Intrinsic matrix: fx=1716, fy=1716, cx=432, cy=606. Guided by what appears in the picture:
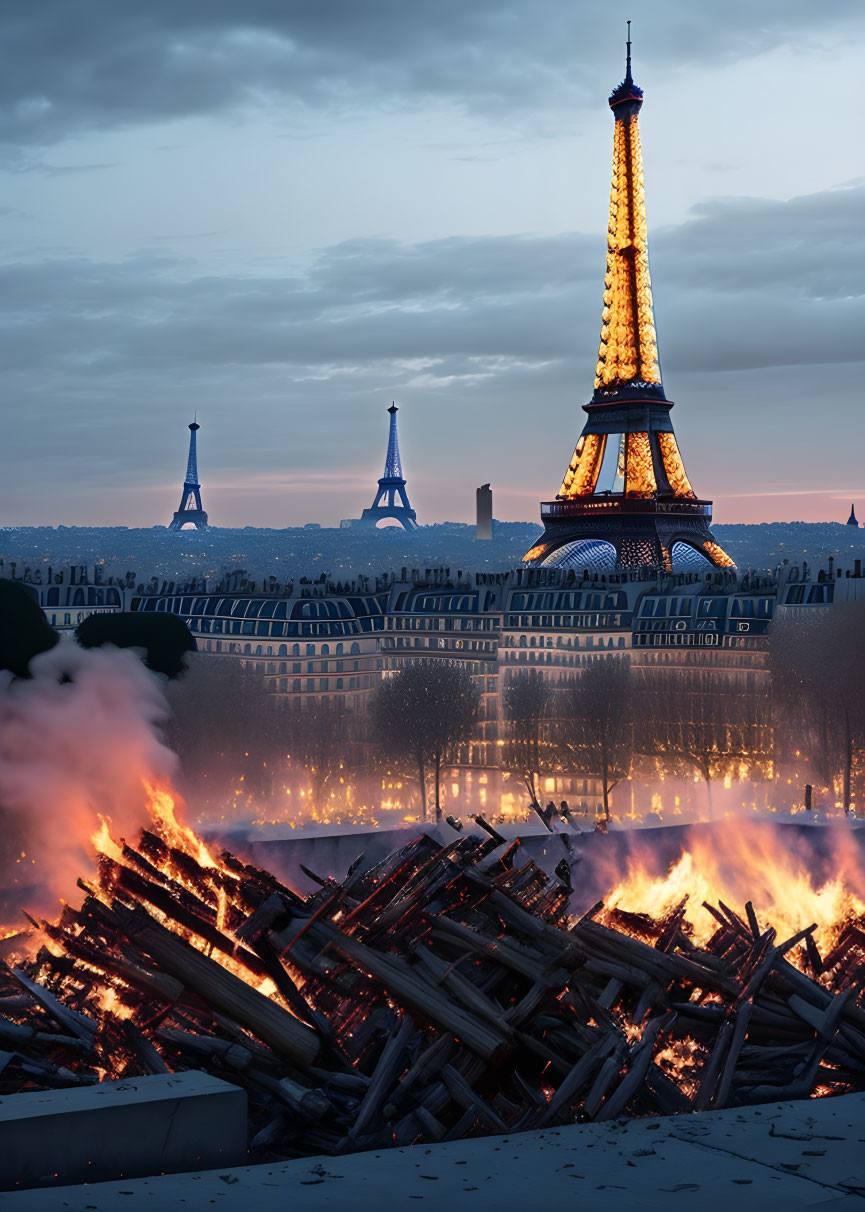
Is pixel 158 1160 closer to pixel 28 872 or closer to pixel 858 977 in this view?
pixel 858 977

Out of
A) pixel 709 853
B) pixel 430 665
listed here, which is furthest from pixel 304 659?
pixel 709 853

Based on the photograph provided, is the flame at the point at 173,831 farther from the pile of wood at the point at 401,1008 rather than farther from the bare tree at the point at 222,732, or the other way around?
the bare tree at the point at 222,732

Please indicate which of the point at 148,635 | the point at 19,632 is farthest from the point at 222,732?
the point at 19,632

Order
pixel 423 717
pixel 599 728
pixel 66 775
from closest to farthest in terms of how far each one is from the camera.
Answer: pixel 66 775 < pixel 599 728 < pixel 423 717

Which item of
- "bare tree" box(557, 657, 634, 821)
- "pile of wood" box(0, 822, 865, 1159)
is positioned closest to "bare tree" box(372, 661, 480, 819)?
"bare tree" box(557, 657, 634, 821)

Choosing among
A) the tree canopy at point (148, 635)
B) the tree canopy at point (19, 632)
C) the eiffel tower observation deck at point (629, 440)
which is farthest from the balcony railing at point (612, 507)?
the tree canopy at point (19, 632)

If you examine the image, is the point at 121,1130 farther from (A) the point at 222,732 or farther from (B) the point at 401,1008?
(A) the point at 222,732

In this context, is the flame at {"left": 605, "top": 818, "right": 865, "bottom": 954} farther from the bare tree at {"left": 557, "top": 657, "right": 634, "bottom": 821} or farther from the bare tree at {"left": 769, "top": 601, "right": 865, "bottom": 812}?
the bare tree at {"left": 557, "top": 657, "right": 634, "bottom": 821}
